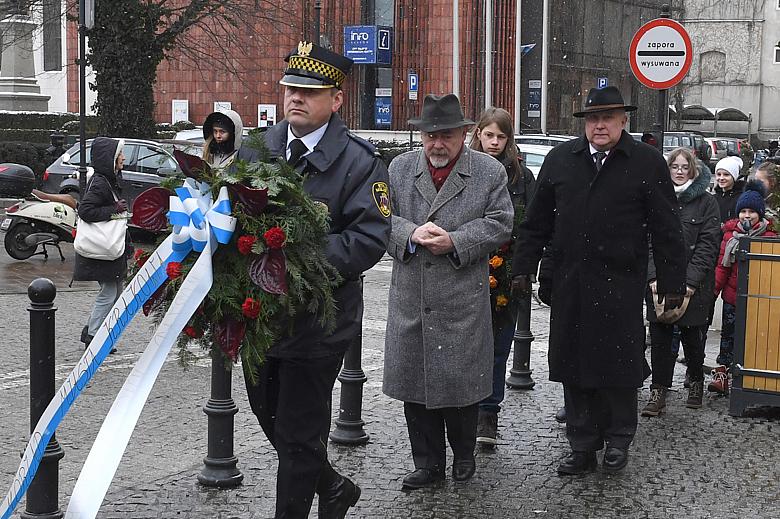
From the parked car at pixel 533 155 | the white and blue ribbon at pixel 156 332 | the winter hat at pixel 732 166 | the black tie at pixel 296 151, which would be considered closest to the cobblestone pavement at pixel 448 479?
the white and blue ribbon at pixel 156 332

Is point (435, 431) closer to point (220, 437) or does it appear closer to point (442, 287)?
point (442, 287)

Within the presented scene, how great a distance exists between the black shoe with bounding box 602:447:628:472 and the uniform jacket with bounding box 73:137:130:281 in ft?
15.8

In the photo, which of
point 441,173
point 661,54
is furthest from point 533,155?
point 441,173

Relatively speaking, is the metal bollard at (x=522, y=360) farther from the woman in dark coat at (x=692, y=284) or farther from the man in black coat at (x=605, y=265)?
the man in black coat at (x=605, y=265)

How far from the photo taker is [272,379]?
194 inches

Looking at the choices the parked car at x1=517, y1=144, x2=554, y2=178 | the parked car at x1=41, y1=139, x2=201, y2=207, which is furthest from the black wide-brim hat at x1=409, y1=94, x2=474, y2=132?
the parked car at x1=517, y1=144, x2=554, y2=178

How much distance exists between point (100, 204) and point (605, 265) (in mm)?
4994

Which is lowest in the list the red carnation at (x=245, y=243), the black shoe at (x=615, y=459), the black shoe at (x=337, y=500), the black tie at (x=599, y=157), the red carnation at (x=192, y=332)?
the black shoe at (x=615, y=459)

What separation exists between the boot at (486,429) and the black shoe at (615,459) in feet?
2.35

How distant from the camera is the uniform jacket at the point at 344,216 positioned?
15.4ft

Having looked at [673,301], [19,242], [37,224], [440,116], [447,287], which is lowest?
[19,242]

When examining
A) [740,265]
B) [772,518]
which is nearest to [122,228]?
[740,265]

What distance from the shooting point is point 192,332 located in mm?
4570

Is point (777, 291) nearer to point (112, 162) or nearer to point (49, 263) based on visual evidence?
point (112, 162)
